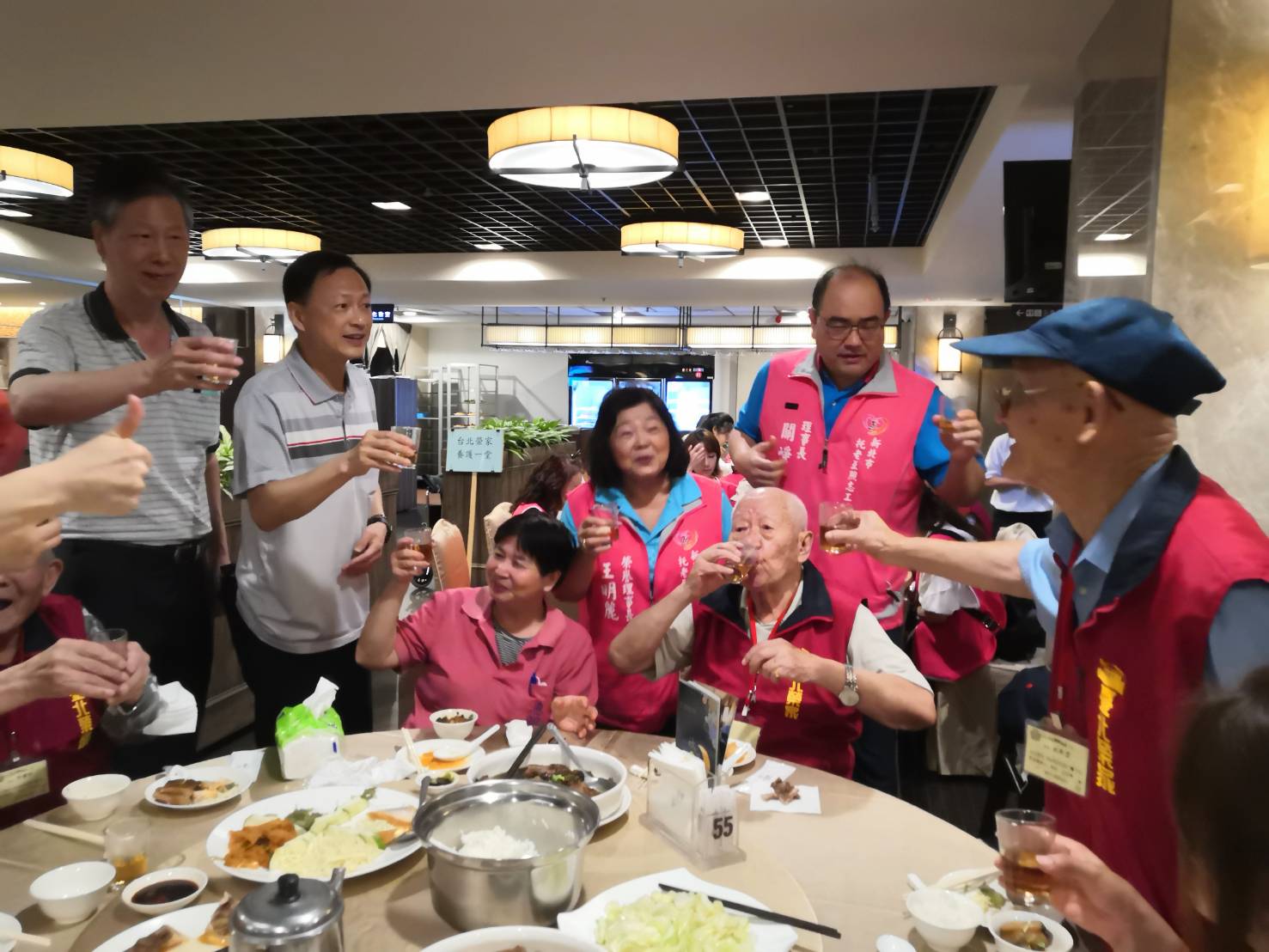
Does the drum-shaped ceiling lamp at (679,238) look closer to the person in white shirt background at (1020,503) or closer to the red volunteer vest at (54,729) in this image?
the person in white shirt background at (1020,503)

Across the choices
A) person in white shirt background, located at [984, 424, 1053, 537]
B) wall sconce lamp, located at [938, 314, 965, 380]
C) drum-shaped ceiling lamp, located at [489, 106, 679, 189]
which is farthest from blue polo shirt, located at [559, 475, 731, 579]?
wall sconce lamp, located at [938, 314, 965, 380]

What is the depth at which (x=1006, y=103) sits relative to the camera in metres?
4.67

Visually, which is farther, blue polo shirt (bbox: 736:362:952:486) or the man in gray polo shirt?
blue polo shirt (bbox: 736:362:952:486)

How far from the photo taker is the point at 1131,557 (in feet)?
4.44

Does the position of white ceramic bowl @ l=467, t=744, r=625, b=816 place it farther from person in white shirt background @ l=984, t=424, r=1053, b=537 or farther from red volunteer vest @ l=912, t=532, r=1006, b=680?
person in white shirt background @ l=984, t=424, r=1053, b=537

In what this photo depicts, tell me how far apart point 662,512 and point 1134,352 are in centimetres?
163

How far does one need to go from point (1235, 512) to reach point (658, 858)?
3.57 feet

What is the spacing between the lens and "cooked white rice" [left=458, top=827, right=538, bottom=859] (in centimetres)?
135

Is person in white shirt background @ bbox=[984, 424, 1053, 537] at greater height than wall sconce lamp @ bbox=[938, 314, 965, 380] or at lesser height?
lesser

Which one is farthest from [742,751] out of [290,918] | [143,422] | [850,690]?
[143,422]

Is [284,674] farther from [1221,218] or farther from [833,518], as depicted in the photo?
[1221,218]

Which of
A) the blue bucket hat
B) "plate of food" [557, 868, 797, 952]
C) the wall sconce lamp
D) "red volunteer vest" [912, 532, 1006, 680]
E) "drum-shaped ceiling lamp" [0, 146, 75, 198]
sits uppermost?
"drum-shaped ceiling lamp" [0, 146, 75, 198]

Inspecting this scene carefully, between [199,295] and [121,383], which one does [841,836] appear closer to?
[121,383]

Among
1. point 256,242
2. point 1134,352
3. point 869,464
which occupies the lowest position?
point 869,464
